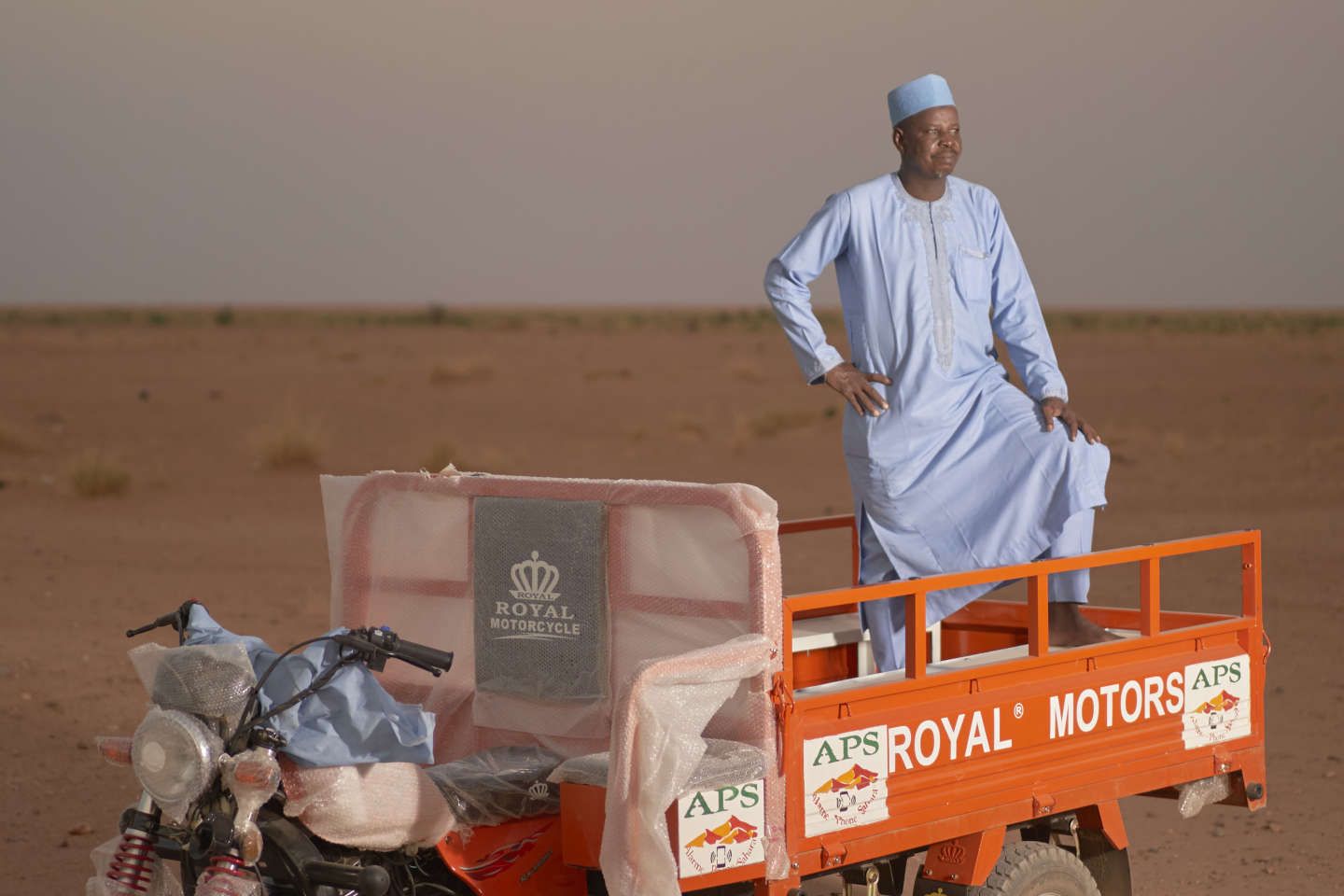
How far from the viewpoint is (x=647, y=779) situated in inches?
155

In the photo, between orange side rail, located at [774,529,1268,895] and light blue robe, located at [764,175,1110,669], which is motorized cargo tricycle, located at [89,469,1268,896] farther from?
light blue robe, located at [764,175,1110,669]

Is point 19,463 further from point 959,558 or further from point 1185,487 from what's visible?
point 959,558

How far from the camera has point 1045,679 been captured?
5.01m

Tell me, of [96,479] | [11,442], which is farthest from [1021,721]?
[11,442]

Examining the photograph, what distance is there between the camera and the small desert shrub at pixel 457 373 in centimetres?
3875

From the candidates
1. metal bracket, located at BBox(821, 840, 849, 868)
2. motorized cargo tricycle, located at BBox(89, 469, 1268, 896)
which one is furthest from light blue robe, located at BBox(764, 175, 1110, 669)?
metal bracket, located at BBox(821, 840, 849, 868)

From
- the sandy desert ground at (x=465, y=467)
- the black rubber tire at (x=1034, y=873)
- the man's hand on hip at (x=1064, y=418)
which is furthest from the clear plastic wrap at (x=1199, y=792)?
the sandy desert ground at (x=465, y=467)

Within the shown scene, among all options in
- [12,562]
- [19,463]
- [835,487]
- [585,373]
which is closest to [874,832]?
[12,562]

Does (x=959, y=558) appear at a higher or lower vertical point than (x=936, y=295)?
lower

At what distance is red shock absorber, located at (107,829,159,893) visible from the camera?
4.03 metres

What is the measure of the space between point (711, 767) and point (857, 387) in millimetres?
2005

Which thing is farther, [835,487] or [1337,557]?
[835,487]

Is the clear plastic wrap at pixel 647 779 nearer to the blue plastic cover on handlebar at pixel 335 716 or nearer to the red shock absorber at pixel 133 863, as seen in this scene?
the blue plastic cover on handlebar at pixel 335 716

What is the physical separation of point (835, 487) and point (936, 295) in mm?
14958
